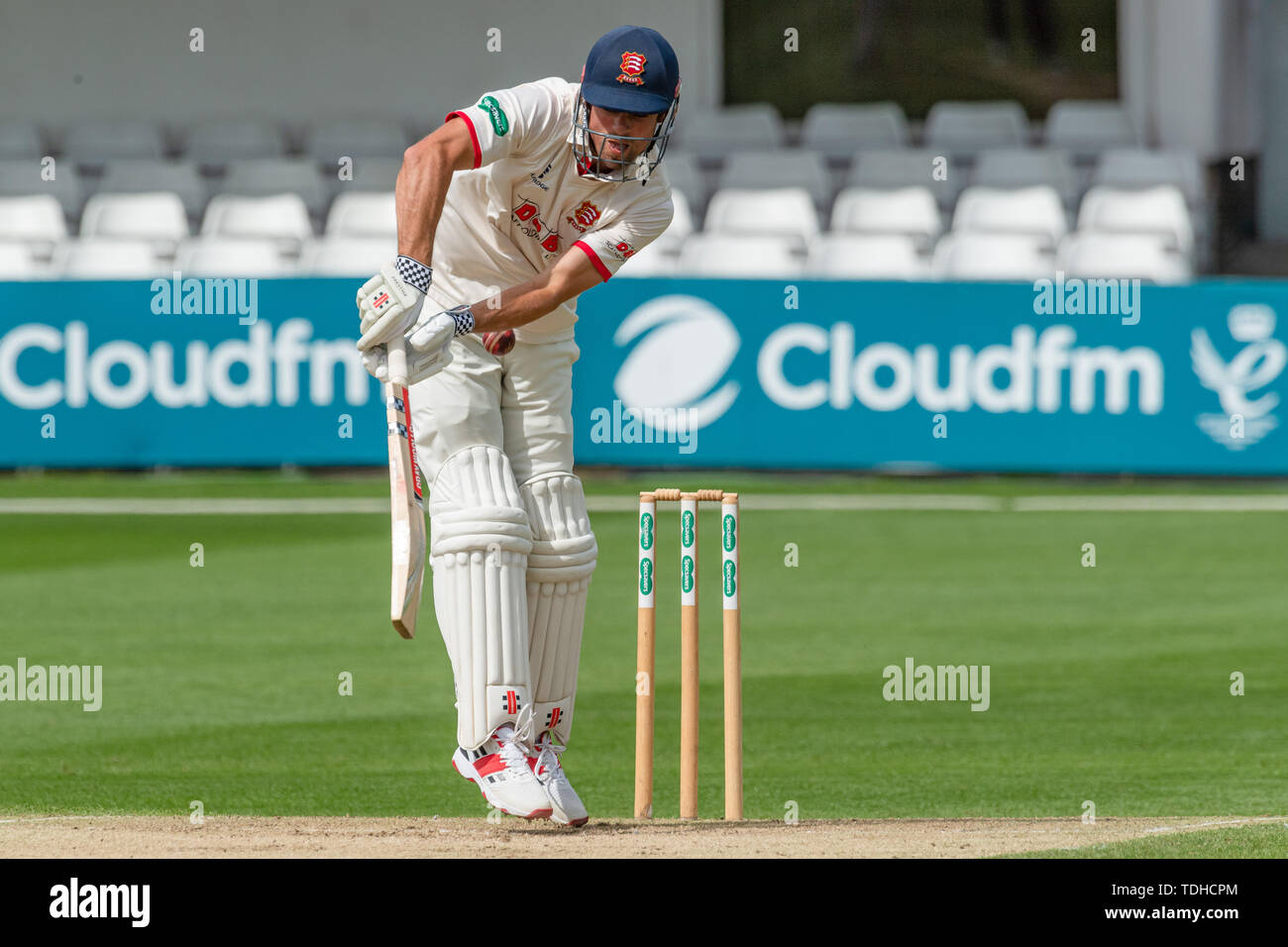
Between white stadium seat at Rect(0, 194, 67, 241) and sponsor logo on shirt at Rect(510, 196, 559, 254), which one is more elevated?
white stadium seat at Rect(0, 194, 67, 241)

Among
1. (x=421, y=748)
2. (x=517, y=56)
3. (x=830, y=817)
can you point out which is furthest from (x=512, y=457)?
(x=517, y=56)

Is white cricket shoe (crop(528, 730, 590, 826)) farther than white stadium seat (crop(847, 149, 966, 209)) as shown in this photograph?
No

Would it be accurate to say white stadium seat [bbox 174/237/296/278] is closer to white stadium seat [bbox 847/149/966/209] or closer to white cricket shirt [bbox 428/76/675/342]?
white stadium seat [bbox 847/149/966/209]

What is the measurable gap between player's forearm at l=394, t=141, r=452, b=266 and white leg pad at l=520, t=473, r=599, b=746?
0.78m

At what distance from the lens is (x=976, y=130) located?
730 inches

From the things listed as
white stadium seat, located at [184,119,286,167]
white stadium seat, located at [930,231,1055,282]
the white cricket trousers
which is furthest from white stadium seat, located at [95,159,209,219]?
the white cricket trousers

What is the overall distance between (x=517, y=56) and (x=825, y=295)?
7027 mm

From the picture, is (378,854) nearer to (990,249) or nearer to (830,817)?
(830,817)

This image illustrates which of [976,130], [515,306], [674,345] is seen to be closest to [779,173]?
[976,130]

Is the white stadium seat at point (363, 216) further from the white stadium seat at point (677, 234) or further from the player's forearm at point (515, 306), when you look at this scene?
the player's forearm at point (515, 306)

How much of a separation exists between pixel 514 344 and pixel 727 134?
44.3ft

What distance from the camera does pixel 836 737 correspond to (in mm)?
7391

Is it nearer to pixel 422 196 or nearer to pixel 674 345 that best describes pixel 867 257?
pixel 674 345

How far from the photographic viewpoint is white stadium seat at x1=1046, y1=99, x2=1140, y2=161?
18.2m
